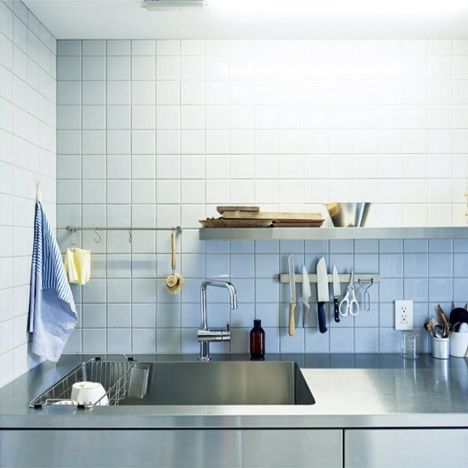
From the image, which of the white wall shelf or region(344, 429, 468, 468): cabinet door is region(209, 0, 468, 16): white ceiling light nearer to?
the white wall shelf

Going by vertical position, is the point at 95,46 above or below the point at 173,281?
above

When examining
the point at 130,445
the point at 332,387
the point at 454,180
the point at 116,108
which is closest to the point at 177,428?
the point at 130,445

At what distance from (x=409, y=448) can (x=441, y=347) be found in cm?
69

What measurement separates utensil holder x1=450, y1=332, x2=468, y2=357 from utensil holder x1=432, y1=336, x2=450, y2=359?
2 centimetres

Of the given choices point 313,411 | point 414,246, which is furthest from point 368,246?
point 313,411

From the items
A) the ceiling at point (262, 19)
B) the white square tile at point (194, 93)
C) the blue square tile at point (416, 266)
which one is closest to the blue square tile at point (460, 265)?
the blue square tile at point (416, 266)

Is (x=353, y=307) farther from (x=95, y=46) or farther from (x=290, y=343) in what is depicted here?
(x=95, y=46)

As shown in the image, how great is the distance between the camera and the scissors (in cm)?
217

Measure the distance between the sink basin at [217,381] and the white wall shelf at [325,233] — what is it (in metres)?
0.51

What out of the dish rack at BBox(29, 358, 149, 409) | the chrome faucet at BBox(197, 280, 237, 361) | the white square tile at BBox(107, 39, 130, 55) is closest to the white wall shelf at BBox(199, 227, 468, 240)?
the chrome faucet at BBox(197, 280, 237, 361)

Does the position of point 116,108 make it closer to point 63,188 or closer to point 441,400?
point 63,188

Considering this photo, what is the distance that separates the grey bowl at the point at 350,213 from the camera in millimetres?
1975

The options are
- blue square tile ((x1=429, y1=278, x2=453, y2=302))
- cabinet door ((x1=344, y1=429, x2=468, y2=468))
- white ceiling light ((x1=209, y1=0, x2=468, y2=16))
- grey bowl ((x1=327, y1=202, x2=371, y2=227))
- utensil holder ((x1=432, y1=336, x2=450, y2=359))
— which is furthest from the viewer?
blue square tile ((x1=429, y1=278, x2=453, y2=302))

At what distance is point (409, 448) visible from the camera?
4.88 ft
